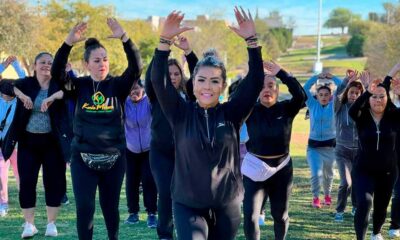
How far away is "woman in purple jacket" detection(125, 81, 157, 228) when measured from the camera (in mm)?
7496

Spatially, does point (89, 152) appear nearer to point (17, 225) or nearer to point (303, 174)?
point (17, 225)

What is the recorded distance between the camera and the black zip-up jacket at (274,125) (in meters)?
5.72

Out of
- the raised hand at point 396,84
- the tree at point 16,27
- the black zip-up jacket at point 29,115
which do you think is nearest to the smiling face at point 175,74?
the black zip-up jacket at point 29,115

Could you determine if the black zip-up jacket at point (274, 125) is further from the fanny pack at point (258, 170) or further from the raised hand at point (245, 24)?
the raised hand at point (245, 24)

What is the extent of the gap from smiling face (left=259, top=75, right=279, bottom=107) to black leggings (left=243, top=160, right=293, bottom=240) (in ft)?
2.33

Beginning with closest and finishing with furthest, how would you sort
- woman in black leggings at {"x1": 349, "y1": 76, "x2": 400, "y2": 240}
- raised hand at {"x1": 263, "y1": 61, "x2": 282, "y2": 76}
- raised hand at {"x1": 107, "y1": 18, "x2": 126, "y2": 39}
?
raised hand at {"x1": 107, "y1": 18, "x2": 126, "y2": 39} < raised hand at {"x1": 263, "y1": 61, "x2": 282, "y2": 76} < woman in black leggings at {"x1": 349, "y1": 76, "x2": 400, "y2": 240}

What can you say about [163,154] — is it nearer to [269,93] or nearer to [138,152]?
[269,93]

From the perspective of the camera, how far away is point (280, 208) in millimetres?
5707

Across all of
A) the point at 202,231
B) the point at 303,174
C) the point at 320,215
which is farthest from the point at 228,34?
the point at 202,231

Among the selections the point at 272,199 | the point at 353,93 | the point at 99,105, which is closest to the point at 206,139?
the point at 99,105

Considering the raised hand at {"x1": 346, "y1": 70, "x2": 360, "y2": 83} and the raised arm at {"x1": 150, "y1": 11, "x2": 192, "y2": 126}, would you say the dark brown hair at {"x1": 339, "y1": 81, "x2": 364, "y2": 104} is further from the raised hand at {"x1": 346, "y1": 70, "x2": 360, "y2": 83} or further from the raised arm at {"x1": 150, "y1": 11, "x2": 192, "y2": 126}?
the raised arm at {"x1": 150, "y1": 11, "x2": 192, "y2": 126}

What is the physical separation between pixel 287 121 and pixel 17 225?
Answer: 13.4 feet

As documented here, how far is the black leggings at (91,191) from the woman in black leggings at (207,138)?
1.55 meters

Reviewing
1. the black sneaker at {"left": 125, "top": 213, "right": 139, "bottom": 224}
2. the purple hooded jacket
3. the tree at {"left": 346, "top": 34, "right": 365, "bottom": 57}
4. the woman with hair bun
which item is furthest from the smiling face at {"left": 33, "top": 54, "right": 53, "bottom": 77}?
the tree at {"left": 346, "top": 34, "right": 365, "bottom": 57}
